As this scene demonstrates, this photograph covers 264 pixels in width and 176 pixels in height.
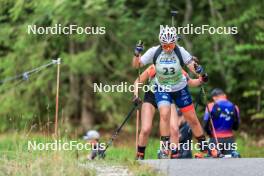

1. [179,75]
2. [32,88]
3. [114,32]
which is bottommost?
[179,75]

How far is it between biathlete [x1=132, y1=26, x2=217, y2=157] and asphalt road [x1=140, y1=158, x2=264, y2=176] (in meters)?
0.89

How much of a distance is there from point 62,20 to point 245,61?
5153mm

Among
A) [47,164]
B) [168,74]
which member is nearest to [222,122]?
[168,74]

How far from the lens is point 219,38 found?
21734 millimetres

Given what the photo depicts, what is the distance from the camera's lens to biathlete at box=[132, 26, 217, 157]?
35.5 ft

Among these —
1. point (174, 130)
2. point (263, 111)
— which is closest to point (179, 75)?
point (174, 130)

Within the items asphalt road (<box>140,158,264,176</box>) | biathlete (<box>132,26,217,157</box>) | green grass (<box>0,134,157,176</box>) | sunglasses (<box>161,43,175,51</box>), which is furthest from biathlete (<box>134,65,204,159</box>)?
green grass (<box>0,134,157,176</box>)

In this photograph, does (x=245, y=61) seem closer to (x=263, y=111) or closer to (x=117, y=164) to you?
(x=263, y=111)

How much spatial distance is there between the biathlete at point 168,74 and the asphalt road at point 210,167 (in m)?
0.89

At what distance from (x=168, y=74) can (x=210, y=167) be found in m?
Result: 1.69

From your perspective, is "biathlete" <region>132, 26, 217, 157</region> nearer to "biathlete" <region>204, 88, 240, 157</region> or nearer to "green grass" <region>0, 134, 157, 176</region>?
A: "green grass" <region>0, 134, 157, 176</region>

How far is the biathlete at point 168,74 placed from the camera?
426 inches

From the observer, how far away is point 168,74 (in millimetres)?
10844

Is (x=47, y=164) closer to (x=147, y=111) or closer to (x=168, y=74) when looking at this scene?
(x=168, y=74)
